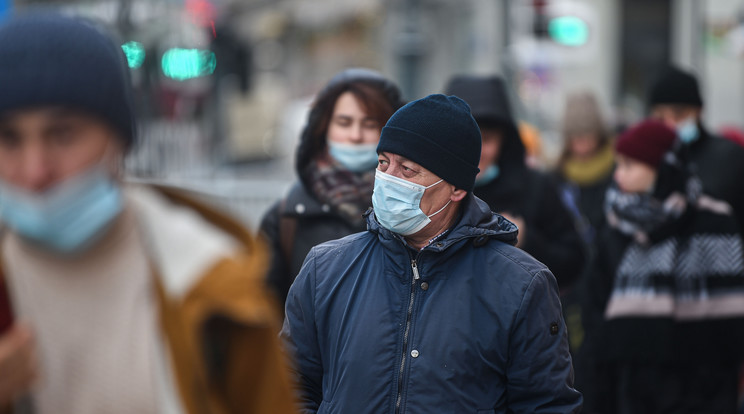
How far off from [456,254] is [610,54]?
20.9 m

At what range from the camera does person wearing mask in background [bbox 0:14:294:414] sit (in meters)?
1.87

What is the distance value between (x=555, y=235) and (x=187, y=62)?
476 inches

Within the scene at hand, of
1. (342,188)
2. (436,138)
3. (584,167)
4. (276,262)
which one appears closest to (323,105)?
(342,188)

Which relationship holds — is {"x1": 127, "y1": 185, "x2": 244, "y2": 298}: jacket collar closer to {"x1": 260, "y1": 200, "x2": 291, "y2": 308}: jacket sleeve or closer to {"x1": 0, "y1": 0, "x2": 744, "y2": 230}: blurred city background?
{"x1": 260, "y1": 200, "x2": 291, "y2": 308}: jacket sleeve

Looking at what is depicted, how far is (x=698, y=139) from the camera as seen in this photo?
6535mm

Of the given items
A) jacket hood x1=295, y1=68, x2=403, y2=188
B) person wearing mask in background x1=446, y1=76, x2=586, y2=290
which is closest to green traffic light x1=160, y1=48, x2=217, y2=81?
person wearing mask in background x1=446, y1=76, x2=586, y2=290

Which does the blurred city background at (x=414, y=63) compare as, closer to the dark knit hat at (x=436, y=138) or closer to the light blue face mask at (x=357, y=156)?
the light blue face mask at (x=357, y=156)

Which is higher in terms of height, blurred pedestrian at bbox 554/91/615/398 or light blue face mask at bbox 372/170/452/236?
light blue face mask at bbox 372/170/452/236

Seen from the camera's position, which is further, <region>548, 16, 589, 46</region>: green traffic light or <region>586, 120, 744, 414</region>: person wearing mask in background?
<region>548, 16, 589, 46</region>: green traffic light

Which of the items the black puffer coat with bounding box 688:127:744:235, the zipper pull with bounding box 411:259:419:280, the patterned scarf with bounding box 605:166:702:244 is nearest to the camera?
the zipper pull with bounding box 411:259:419:280

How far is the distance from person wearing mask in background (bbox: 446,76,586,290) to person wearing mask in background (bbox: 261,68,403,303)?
32.6 inches

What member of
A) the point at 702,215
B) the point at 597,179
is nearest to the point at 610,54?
the point at 597,179

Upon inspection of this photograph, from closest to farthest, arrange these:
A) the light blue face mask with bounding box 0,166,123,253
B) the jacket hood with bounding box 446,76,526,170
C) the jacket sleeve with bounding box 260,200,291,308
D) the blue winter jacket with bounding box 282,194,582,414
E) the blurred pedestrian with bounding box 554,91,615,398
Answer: the light blue face mask with bounding box 0,166,123,253, the blue winter jacket with bounding box 282,194,582,414, the jacket sleeve with bounding box 260,200,291,308, the jacket hood with bounding box 446,76,526,170, the blurred pedestrian with bounding box 554,91,615,398

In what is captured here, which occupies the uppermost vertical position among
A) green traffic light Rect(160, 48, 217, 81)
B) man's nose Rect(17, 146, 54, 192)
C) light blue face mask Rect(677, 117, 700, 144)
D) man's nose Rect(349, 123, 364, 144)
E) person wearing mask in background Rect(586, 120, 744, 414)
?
green traffic light Rect(160, 48, 217, 81)
